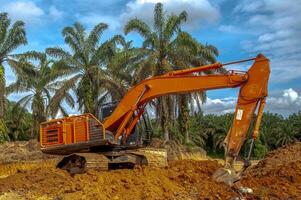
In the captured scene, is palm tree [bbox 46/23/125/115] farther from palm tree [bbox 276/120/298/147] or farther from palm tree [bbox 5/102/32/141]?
palm tree [bbox 276/120/298/147]

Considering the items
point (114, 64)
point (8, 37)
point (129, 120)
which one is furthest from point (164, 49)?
point (129, 120)

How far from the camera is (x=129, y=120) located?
1753cm

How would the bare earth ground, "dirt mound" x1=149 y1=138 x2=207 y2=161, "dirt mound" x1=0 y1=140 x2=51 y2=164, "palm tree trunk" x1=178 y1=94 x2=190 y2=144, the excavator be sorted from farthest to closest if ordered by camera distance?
1. "palm tree trunk" x1=178 y1=94 x2=190 y2=144
2. "dirt mound" x1=149 y1=138 x2=207 y2=161
3. "dirt mound" x1=0 y1=140 x2=51 y2=164
4. the excavator
5. the bare earth ground

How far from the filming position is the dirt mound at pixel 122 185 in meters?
13.6

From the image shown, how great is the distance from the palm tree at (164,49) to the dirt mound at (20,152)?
885 centimetres

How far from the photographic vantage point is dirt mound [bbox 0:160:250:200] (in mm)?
13641

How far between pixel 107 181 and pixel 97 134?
2.55 meters

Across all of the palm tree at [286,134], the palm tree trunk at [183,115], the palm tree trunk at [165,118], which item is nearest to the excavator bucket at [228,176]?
the palm tree trunk at [165,118]

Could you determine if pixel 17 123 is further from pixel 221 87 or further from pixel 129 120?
pixel 221 87

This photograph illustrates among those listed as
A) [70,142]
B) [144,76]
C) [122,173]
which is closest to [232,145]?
[122,173]

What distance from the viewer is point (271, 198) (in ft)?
43.8

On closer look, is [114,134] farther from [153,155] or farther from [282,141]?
[282,141]

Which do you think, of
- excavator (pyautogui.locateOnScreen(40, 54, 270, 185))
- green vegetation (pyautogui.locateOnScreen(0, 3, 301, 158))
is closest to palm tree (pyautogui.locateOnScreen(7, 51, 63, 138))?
green vegetation (pyautogui.locateOnScreen(0, 3, 301, 158))

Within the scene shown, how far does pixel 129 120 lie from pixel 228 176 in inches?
180
